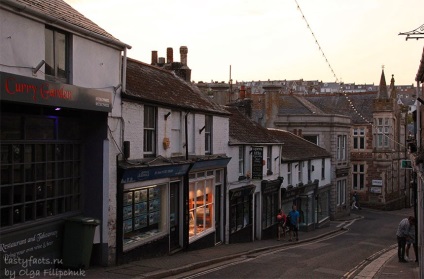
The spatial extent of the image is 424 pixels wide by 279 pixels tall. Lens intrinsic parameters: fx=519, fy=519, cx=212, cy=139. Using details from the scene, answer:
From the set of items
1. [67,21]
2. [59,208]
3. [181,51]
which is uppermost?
[181,51]

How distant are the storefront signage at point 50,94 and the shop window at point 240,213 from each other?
435 inches

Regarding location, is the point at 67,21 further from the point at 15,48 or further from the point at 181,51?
the point at 181,51

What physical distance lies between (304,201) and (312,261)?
50.1ft

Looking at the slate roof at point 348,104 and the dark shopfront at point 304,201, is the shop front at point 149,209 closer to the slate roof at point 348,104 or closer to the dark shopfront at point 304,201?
the dark shopfront at point 304,201

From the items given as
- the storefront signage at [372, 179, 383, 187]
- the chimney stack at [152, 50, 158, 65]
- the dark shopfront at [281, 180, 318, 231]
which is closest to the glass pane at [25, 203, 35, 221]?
the chimney stack at [152, 50, 158, 65]

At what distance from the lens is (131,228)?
556 inches

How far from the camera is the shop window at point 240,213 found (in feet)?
73.0

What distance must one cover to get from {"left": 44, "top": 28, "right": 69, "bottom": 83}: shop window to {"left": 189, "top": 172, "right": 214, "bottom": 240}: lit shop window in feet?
25.2

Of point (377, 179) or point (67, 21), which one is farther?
point (377, 179)

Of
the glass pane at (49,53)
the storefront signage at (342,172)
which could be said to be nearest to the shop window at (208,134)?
the glass pane at (49,53)

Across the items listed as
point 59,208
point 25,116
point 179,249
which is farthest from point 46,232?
point 179,249

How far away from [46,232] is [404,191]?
2031 inches

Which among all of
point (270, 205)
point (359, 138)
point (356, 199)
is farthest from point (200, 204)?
point (359, 138)

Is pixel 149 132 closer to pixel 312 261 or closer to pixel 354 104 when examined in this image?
pixel 312 261
